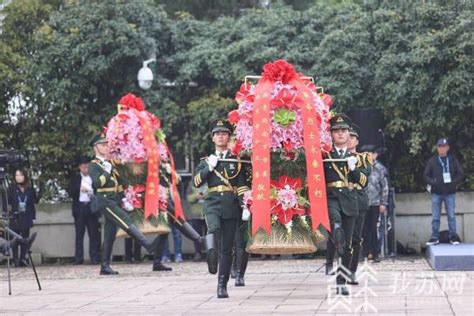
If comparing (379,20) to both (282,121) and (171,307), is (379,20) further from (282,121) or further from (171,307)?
(171,307)

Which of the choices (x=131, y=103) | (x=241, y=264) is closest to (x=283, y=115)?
(x=241, y=264)

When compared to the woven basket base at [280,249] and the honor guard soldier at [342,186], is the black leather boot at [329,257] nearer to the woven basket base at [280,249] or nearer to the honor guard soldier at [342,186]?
the honor guard soldier at [342,186]

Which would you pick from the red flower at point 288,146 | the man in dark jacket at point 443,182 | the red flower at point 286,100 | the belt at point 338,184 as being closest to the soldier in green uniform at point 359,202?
the belt at point 338,184

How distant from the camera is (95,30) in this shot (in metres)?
21.2

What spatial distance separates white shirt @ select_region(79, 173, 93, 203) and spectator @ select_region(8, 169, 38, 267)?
889 mm

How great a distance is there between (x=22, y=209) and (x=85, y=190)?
1150 millimetres

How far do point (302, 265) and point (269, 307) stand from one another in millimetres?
6745

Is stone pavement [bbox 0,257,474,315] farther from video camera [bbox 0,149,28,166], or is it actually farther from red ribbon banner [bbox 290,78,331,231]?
video camera [bbox 0,149,28,166]

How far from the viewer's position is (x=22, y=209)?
1991 centimetres

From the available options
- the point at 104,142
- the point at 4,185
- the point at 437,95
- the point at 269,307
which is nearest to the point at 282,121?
the point at 269,307

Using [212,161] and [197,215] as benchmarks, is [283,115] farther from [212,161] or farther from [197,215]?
[197,215]

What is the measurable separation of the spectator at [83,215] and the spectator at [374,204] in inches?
195

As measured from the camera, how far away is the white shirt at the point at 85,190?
20.1m

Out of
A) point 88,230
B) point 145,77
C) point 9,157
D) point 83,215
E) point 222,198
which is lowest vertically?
point 88,230
